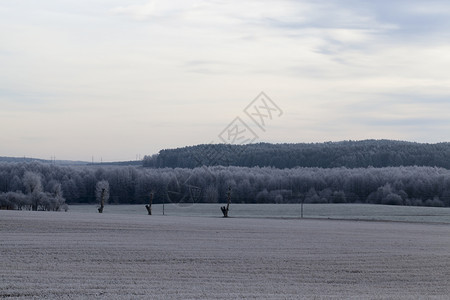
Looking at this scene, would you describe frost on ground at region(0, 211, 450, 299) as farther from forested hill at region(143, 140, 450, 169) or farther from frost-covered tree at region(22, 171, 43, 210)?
forested hill at region(143, 140, 450, 169)

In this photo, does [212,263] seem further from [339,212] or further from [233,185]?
[233,185]

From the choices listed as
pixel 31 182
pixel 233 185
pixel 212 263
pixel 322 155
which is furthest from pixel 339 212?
pixel 322 155

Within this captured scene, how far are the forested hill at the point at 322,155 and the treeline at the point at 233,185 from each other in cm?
1737

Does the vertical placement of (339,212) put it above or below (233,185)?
below

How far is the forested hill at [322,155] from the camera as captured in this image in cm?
14300

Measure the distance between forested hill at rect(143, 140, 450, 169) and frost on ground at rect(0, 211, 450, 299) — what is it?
9428 centimetres

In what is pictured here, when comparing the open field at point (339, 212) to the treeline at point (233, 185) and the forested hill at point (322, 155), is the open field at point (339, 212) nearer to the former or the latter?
the treeline at point (233, 185)

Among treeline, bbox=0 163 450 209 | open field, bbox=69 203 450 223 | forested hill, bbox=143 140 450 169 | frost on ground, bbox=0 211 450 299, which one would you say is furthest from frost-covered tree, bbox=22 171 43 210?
→ frost on ground, bbox=0 211 450 299

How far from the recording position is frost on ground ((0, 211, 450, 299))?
19.2 metres

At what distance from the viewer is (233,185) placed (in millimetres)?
107312

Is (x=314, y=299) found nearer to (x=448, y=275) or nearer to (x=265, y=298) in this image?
(x=265, y=298)

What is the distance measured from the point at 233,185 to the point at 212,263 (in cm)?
8251

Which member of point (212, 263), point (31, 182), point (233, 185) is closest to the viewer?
point (212, 263)

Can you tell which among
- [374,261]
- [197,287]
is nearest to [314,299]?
[197,287]
